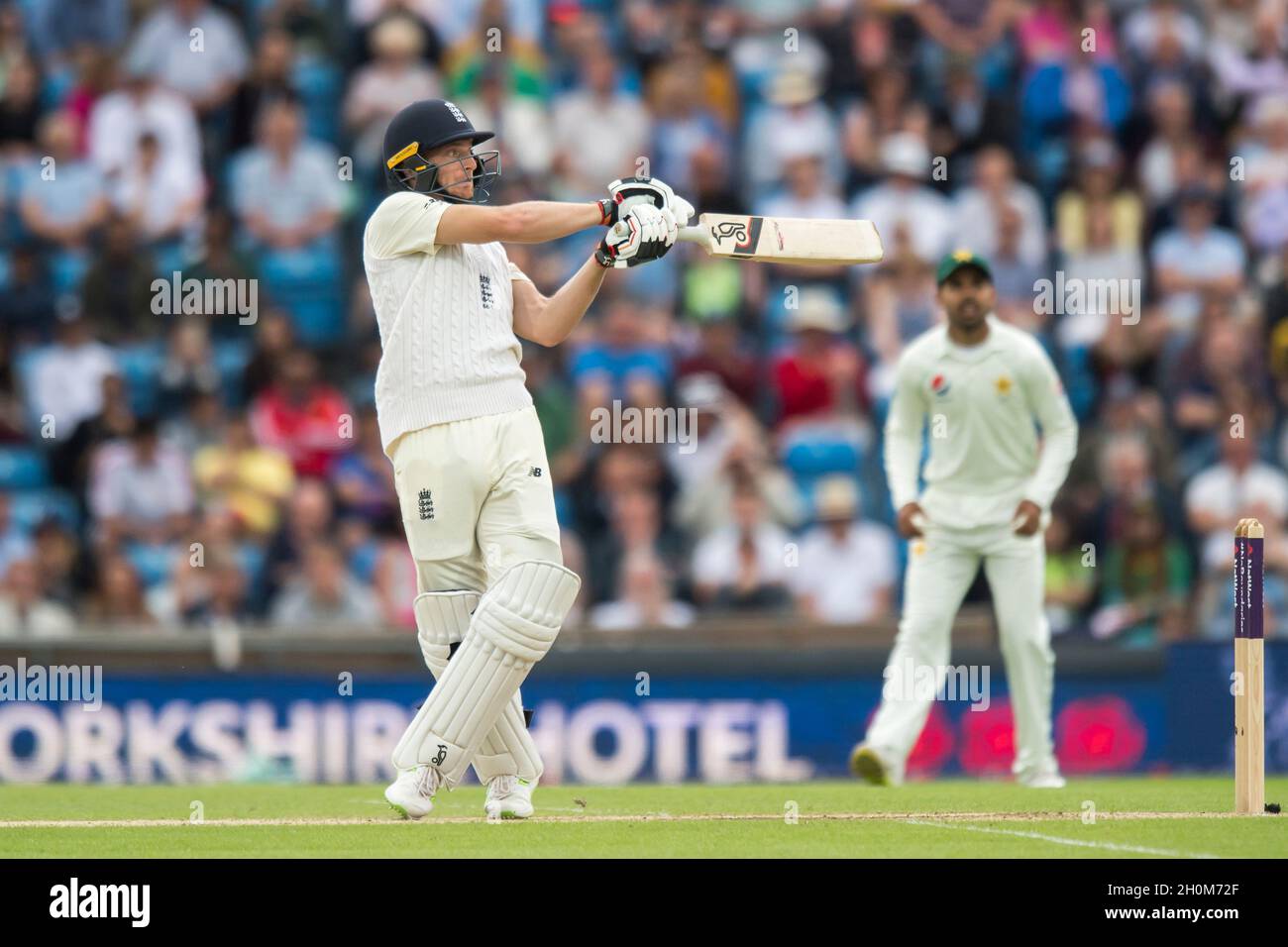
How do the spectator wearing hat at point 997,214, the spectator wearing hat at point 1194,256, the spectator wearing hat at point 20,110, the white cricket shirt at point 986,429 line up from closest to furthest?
the white cricket shirt at point 986,429 → the spectator wearing hat at point 997,214 → the spectator wearing hat at point 1194,256 → the spectator wearing hat at point 20,110

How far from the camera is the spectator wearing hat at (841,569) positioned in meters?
13.7

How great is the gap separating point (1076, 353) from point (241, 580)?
226 inches

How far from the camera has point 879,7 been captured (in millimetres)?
17016

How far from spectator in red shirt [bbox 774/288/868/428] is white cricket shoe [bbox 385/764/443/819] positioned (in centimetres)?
735

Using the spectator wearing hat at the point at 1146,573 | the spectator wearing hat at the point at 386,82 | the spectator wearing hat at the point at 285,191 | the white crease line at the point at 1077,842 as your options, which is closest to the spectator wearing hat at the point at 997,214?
the spectator wearing hat at the point at 1146,573

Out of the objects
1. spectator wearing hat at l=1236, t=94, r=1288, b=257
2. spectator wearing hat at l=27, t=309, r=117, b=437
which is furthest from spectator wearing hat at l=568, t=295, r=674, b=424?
spectator wearing hat at l=1236, t=94, r=1288, b=257

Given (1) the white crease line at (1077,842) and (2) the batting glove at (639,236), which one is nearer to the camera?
(1) the white crease line at (1077,842)

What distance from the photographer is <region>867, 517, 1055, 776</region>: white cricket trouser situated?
1048cm

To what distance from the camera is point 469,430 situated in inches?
299

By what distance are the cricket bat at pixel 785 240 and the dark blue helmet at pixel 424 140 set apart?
0.82m

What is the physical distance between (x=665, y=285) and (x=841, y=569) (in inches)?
104

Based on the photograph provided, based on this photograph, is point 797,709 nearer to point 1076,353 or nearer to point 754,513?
point 754,513

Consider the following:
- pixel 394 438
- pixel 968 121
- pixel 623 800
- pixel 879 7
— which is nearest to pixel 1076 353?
pixel 968 121

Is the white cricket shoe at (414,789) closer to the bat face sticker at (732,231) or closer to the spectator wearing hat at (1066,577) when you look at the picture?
the bat face sticker at (732,231)
